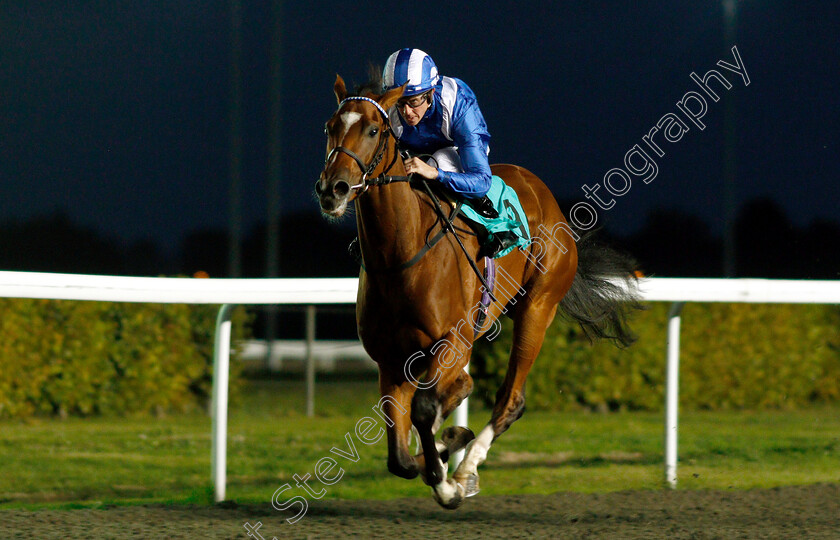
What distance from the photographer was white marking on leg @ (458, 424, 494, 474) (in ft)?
11.3

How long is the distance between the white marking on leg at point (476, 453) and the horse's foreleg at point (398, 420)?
0.80ft

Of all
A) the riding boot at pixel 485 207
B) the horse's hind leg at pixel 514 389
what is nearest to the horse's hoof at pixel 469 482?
the horse's hind leg at pixel 514 389

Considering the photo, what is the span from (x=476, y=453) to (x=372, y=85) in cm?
146

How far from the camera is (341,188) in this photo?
268 cm

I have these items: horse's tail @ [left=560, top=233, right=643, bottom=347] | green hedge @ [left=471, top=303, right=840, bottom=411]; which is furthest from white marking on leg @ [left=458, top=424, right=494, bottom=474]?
green hedge @ [left=471, top=303, right=840, bottom=411]

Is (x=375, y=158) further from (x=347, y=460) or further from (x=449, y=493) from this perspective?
(x=347, y=460)

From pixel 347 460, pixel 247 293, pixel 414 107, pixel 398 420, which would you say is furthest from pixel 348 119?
pixel 347 460

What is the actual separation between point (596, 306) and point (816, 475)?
2058 mm

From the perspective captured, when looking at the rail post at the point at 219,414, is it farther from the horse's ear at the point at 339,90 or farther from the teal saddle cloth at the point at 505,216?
the horse's ear at the point at 339,90

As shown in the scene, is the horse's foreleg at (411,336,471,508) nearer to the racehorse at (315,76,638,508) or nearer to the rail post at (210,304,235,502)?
the racehorse at (315,76,638,508)

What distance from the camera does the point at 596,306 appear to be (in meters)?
4.55

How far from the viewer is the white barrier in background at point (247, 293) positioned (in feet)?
13.3

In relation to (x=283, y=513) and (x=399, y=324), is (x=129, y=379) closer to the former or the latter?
(x=283, y=513)

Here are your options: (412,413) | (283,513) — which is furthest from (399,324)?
(283,513)
